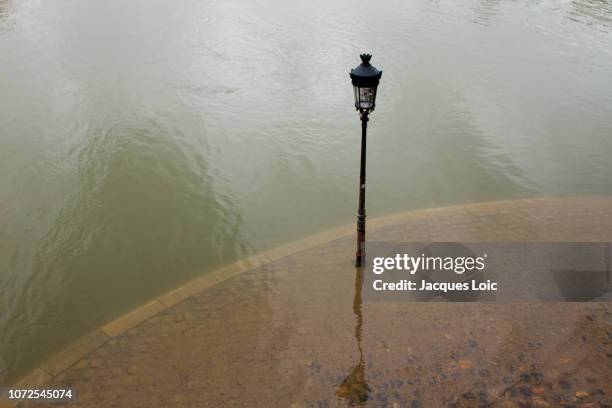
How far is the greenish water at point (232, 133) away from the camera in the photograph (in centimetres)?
834

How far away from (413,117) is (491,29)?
28.0 feet

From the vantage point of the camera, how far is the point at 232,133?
1220cm

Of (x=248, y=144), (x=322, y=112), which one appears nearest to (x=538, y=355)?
(x=248, y=144)

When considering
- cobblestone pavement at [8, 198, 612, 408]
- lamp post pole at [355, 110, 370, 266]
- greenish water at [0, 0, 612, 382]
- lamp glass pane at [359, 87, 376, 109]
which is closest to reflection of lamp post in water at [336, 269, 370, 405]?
cobblestone pavement at [8, 198, 612, 408]

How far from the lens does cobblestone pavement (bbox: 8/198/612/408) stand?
5.61 metres

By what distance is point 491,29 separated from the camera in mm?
19312

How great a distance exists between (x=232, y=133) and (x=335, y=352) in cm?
720

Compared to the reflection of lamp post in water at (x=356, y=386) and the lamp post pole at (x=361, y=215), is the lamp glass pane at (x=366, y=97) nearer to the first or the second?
the lamp post pole at (x=361, y=215)

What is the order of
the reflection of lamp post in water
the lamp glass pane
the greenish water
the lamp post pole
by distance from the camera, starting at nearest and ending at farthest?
the reflection of lamp post in water < the lamp glass pane < the lamp post pole < the greenish water

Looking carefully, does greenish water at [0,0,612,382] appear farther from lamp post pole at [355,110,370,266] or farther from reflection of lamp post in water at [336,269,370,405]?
reflection of lamp post in water at [336,269,370,405]

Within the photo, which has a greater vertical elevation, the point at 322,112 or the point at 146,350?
the point at 322,112

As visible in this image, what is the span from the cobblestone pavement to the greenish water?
1.16m

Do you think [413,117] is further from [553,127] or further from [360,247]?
[360,247]

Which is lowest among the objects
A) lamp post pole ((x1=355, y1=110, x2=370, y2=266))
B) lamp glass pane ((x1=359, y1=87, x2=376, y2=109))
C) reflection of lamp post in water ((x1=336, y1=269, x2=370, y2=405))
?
reflection of lamp post in water ((x1=336, y1=269, x2=370, y2=405))
